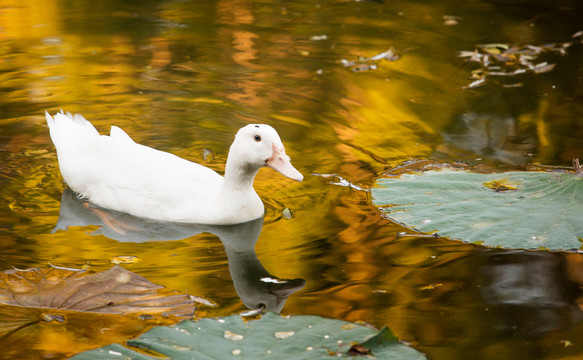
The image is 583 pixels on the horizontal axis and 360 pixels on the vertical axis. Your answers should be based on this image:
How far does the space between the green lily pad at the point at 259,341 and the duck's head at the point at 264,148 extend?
5.44 feet

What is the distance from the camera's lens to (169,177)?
5191 millimetres

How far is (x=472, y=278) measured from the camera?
4.32 meters

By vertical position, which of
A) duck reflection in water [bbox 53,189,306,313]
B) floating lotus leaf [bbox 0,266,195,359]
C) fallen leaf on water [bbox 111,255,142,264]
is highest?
floating lotus leaf [bbox 0,266,195,359]

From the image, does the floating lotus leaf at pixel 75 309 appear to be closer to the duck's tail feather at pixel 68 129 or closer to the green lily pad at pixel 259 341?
the green lily pad at pixel 259 341

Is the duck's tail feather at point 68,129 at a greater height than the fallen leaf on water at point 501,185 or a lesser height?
greater

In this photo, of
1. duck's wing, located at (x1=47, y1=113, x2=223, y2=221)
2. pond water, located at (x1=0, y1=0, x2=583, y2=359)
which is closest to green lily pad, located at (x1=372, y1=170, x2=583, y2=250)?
pond water, located at (x1=0, y1=0, x2=583, y2=359)

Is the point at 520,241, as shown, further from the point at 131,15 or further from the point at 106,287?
the point at 131,15

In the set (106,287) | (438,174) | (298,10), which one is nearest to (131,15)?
(298,10)

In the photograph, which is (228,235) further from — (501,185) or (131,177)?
(501,185)

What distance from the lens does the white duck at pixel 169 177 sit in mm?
4887

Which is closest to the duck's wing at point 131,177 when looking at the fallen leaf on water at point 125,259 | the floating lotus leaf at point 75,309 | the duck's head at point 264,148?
the duck's head at point 264,148

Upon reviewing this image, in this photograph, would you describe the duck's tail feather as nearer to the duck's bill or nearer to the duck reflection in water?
the duck reflection in water

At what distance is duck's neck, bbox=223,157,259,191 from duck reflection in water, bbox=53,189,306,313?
254 millimetres

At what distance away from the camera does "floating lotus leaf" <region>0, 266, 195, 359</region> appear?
11.8 ft
